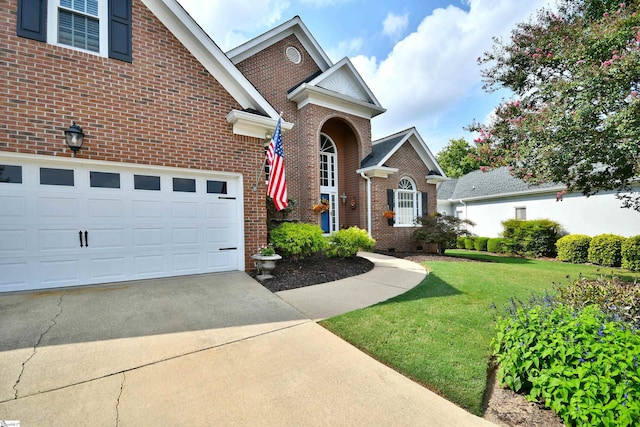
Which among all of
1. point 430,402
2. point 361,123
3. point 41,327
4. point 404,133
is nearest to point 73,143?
point 41,327

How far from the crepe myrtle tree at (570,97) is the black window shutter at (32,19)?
33.9 feet

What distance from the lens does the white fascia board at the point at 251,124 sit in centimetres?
666

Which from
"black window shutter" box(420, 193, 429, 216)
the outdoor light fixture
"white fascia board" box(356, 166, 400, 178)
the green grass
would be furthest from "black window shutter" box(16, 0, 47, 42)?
"black window shutter" box(420, 193, 429, 216)

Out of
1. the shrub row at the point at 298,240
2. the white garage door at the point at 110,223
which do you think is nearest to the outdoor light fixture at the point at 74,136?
the white garage door at the point at 110,223

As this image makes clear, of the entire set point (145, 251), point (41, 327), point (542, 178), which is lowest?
point (41, 327)

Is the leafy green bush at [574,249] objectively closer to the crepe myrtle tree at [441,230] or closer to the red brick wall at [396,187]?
the crepe myrtle tree at [441,230]

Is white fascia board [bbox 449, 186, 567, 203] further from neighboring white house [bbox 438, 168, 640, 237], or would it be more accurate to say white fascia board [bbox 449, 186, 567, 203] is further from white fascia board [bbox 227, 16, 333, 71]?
white fascia board [bbox 227, 16, 333, 71]

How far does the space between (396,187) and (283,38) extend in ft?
28.7

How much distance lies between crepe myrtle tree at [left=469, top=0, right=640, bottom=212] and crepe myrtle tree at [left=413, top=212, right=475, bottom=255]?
5183 millimetres

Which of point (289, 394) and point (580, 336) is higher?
point (580, 336)

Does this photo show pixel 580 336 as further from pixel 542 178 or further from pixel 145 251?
pixel 145 251

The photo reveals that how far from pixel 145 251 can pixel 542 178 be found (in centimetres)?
974

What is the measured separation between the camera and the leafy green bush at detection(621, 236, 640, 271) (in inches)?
413

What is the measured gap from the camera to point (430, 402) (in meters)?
2.46
